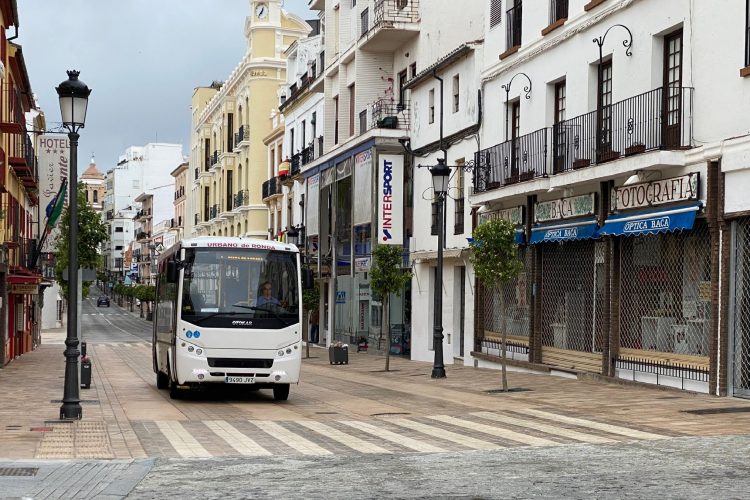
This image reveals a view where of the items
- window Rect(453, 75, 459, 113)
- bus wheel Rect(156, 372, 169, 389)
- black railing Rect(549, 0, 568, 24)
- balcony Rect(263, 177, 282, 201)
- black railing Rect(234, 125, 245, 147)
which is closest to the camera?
bus wheel Rect(156, 372, 169, 389)

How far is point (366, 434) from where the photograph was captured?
1468cm

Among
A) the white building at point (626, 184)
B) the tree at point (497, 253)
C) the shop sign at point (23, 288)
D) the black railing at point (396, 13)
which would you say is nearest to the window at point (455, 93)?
the white building at point (626, 184)

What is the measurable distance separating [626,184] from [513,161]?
599cm

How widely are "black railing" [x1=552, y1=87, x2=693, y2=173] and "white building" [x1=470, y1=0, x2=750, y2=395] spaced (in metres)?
0.04

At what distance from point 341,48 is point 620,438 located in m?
33.6

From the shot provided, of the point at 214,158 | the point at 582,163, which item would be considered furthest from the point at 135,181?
the point at 582,163

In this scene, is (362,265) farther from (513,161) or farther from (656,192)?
(656,192)

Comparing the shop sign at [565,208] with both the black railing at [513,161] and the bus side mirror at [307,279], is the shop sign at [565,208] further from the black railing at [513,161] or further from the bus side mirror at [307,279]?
the bus side mirror at [307,279]

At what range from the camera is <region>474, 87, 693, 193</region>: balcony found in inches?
813

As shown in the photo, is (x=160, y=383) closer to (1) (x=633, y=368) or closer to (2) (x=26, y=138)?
(1) (x=633, y=368)

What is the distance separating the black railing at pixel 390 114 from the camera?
38406mm

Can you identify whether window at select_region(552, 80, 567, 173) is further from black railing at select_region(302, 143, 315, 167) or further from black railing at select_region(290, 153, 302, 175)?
black railing at select_region(290, 153, 302, 175)

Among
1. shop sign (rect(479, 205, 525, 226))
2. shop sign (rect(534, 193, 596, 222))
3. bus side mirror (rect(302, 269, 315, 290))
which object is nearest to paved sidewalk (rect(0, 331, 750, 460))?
bus side mirror (rect(302, 269, 315, 290))

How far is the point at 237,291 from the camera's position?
63.5 ft
